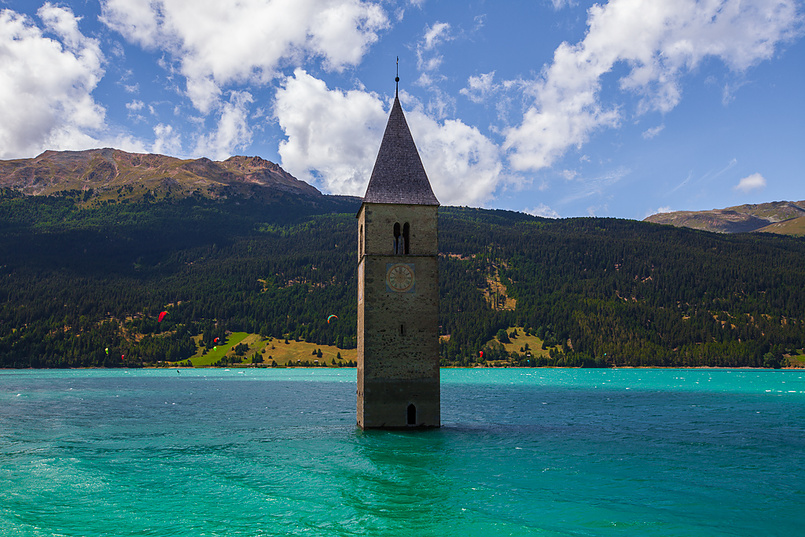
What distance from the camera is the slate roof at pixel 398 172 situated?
44219 mm

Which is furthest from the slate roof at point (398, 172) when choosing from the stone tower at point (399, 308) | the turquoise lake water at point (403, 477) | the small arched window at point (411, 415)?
the turquoise lake water at point (403, 477)

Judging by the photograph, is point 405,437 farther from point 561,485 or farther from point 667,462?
point 667,462

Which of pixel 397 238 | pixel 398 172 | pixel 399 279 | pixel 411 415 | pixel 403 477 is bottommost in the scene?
pixel 403 477

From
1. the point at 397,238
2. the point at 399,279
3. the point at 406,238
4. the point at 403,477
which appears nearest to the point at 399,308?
the point at 399,279

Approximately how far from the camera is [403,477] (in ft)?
109

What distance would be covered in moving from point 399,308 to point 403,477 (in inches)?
497

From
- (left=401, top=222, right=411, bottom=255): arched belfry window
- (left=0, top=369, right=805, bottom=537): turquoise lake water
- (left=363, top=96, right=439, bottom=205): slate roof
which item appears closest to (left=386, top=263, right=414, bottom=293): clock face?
(left=401, top=222, right=411, bottom=255): arched belfry window

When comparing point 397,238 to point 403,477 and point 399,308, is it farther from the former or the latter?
point 403,477

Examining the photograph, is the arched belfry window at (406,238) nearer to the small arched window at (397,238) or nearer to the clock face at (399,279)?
the small arched window at (397,238)

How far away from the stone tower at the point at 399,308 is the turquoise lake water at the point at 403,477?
84.4 inches

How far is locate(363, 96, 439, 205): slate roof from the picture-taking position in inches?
1741

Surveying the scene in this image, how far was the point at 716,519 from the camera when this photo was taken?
87.1 feet

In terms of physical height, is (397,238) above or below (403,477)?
above

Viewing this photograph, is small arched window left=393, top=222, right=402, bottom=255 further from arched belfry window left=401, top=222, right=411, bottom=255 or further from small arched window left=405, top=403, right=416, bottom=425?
small arched window left=405, top=403, right=416, bottom=425
